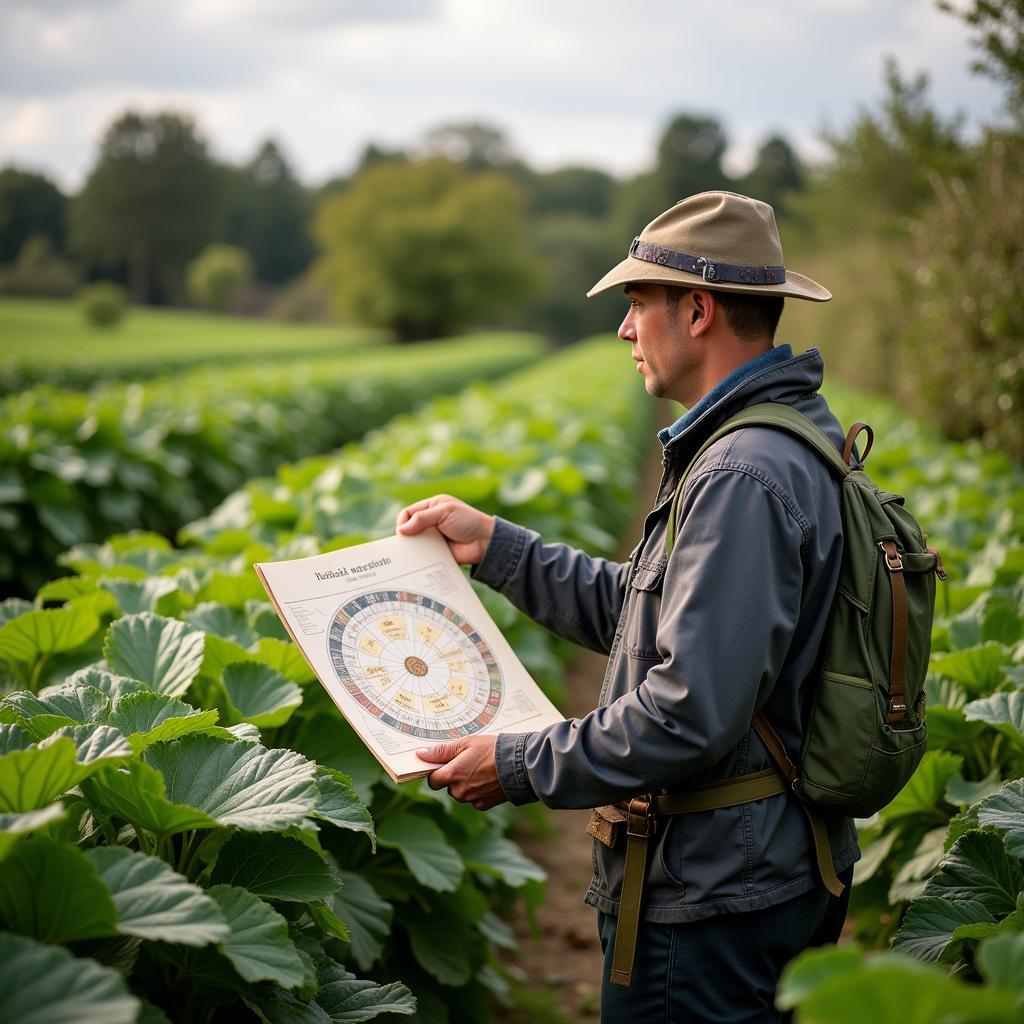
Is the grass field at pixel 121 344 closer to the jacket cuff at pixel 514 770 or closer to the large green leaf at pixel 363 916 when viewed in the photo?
the large green leaf at pixel 363 916

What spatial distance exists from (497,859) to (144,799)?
1467mm

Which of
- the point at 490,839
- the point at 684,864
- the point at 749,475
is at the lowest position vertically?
the point at 490,839

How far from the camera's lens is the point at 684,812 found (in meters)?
1.78

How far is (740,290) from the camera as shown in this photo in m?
1.78

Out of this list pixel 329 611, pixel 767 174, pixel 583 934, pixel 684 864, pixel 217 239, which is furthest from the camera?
pixel 217 239

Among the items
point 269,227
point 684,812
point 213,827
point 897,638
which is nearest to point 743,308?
point 897,638

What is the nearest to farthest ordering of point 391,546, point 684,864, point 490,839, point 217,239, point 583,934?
point 684,864
point 391,546
point 490,839
point 583,934
point 217,239

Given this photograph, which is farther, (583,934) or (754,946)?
(583,934)

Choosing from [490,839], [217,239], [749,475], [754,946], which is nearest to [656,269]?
[749,475]

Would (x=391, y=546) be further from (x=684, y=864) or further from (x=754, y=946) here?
(x=754, y=946)

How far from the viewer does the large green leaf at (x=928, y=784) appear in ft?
7.82

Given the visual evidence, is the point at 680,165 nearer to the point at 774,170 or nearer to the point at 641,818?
the point at 774,170

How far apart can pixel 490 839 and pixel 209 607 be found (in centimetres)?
103

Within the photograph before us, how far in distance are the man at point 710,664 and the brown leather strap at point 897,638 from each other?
101 mm
